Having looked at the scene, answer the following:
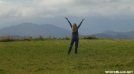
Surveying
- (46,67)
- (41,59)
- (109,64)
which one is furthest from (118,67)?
(41,59)

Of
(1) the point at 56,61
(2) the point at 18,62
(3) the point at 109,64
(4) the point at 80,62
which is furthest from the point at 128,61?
(2) the point at 18,62

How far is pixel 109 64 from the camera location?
15727 mm

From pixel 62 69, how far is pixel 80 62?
7.91ft

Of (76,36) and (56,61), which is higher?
(76,36)

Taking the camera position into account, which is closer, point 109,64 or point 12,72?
point 12,72

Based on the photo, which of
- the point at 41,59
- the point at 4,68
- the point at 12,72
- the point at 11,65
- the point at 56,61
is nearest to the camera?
the point at 12,72

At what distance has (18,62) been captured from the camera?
17.0 metres

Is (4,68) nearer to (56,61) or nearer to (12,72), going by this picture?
(12,72)

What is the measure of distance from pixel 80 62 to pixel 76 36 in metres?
4.06

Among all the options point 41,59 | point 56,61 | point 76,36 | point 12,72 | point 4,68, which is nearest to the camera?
point 12,72

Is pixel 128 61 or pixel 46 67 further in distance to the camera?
pixel 128 61

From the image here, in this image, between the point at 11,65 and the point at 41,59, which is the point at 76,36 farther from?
the point at 11,65

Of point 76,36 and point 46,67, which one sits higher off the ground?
point 76,36

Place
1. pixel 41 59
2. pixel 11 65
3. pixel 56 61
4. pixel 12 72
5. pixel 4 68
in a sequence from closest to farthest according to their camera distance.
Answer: pixel 12 72 < pixel 4 68 < pixel 11 65 < pixel 56 61 < pixel 41 59
